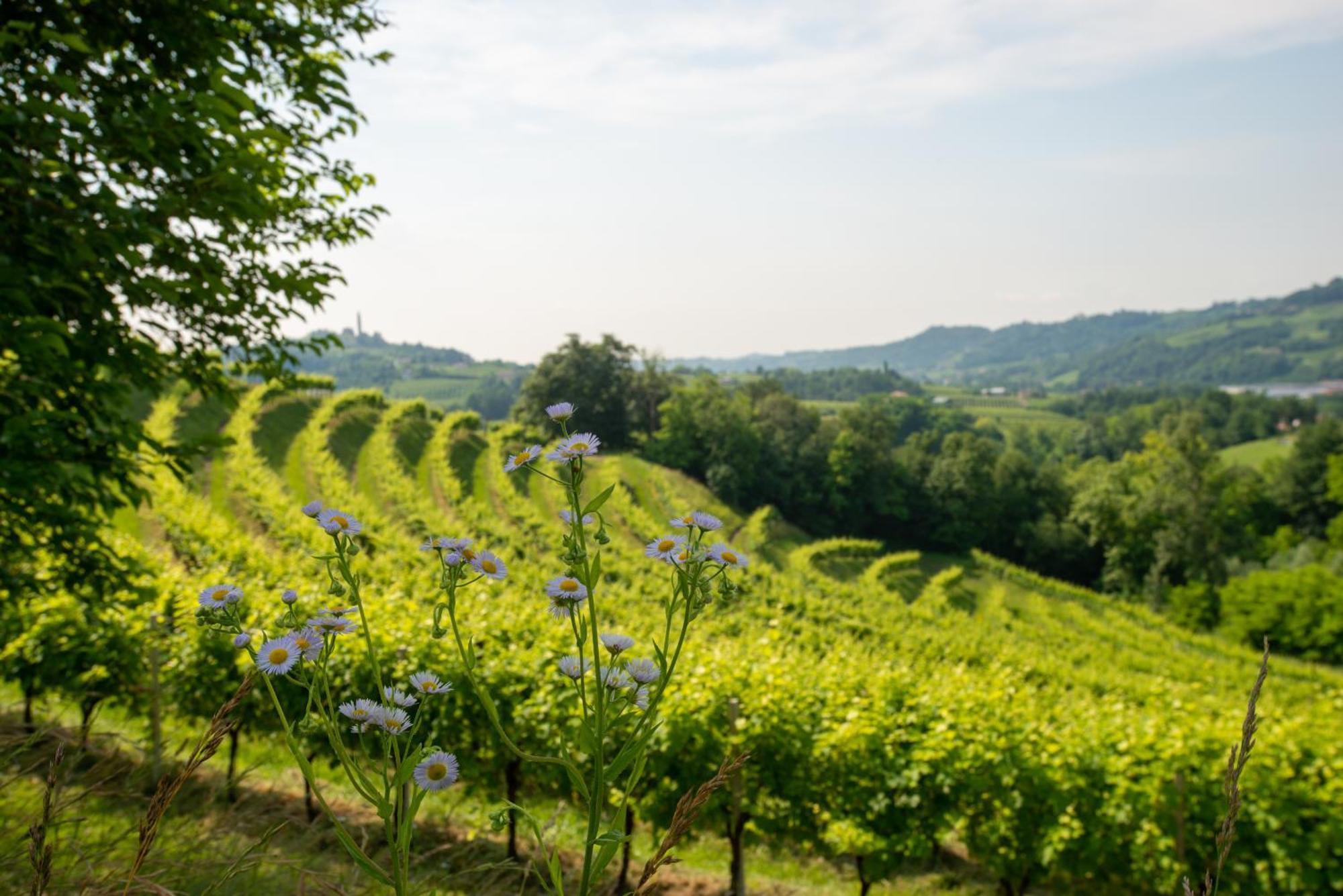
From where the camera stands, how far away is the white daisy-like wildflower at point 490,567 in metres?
1.59

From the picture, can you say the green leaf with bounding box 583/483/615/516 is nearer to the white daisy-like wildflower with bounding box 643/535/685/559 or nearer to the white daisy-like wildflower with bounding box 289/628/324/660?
the white daisy-like wildflower with bounding box 643/535/685/559

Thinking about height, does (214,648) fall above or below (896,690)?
above

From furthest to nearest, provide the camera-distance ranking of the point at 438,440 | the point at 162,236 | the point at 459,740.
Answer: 1. the point at 438,440
2. the point at 459,740
3. the point at 162,236

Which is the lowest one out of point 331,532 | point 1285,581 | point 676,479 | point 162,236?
point 1285,581

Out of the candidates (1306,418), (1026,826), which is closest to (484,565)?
(1026,826)

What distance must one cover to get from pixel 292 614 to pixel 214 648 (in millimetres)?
6687

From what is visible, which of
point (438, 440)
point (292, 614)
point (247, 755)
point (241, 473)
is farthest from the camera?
point (438, 440)

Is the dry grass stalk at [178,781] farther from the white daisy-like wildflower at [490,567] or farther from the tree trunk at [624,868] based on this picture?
the tree trunk at [624,868]

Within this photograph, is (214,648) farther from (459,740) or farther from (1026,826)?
(1026,826)

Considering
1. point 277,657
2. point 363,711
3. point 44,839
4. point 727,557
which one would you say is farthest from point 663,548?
point 44,839

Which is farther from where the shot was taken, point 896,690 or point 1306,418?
point 1306,418

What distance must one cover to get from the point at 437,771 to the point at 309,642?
334mm

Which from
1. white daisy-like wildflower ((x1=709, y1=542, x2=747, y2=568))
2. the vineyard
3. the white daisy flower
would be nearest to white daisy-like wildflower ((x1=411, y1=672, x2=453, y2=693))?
the white daisy flower

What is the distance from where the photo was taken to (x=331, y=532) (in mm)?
1496
